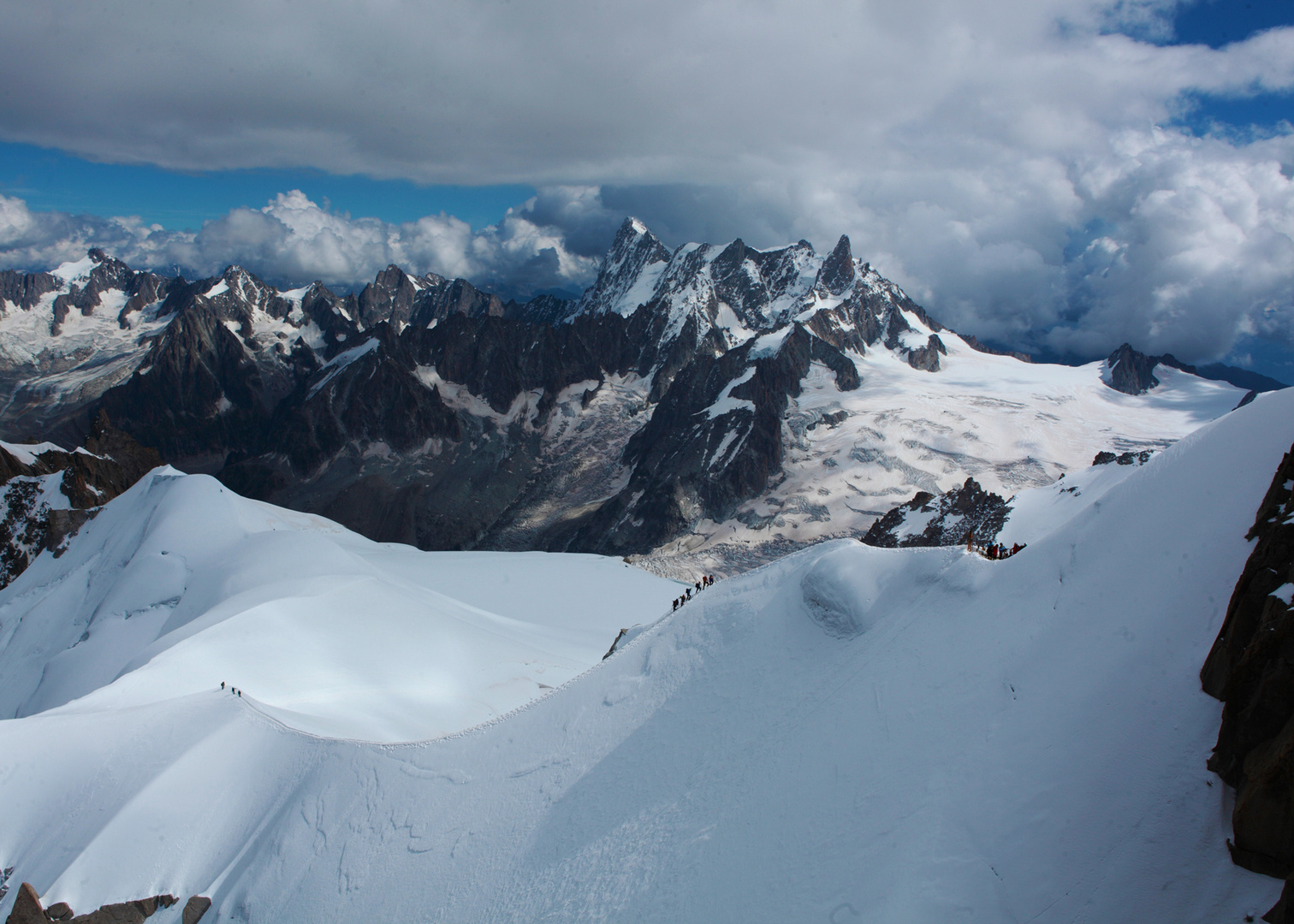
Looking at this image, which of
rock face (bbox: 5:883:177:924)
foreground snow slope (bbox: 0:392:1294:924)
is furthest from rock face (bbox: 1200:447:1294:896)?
rock face (bbox: 5:883:177:924)

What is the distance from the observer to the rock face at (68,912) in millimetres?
23109

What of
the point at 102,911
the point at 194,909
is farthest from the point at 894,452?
the point at 102,911

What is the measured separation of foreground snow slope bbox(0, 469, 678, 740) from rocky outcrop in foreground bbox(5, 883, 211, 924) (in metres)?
7.44

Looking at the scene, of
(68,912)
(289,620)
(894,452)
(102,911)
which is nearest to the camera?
(68,912)

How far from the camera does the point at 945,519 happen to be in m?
79.6

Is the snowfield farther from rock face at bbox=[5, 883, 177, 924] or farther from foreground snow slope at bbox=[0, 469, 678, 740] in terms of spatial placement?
rock face at bbox=[5, 883, 177, 924]

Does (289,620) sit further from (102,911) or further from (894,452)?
(894,452)

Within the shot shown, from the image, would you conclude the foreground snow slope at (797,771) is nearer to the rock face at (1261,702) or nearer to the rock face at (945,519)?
the rock face at (1261,702)

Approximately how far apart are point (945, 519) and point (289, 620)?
69.6 meters

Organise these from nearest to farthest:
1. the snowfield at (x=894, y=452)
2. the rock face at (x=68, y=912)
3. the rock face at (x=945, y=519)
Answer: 1. the rock face at (x=68, y=912)
2. the rock face at (x=945, y=519)
3. the snowfield at (x=894, y=452)

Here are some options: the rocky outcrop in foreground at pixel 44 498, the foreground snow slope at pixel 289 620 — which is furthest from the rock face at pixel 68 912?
the rocky outcrop in foreground at pixel 44 498

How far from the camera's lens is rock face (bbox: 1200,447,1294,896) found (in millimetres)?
10250

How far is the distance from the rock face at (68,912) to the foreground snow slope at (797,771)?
49 centimetres

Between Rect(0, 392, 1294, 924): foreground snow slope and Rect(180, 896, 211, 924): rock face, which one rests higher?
Rect(0, 392, 1294, 924): foreground snow slope
